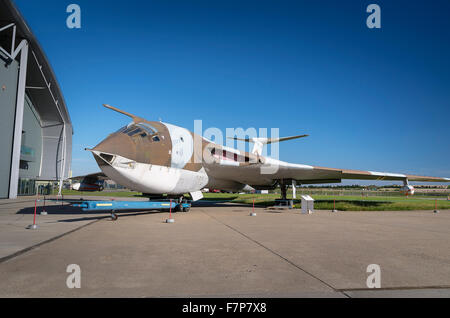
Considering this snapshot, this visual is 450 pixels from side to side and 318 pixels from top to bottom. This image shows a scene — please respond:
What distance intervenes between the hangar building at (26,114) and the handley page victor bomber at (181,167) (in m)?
16.6

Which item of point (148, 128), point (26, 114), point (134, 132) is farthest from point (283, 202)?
point (26, 114)

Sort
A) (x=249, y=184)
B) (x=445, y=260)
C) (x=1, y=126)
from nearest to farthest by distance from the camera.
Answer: (x=445, y=260) < (x=249, y=184) < (x=1, y=126)

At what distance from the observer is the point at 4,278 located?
12.6 ft

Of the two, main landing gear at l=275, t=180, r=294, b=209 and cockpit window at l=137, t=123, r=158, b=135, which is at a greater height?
cockpit window at l=137, t=123, r=158, b=135

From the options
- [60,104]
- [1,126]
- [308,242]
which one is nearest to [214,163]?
[308,242]

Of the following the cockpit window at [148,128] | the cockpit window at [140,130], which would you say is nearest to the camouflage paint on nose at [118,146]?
the cockpit window at [140,130]

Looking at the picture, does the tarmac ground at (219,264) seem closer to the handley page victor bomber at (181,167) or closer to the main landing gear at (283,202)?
the handley page victor bomber at (181,167)

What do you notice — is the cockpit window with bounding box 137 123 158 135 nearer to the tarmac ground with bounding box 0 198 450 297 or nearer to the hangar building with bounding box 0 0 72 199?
the tarmac ground with bounding box 0 198 450 297

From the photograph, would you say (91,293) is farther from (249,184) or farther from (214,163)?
(249,184)

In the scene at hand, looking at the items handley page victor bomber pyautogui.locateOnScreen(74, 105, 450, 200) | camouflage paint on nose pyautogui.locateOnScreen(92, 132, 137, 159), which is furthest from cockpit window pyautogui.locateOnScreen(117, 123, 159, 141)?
camouflage paint on nose pyautogui.locateOnScreen(92, 132, 137, 159)

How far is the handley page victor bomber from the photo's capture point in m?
10.1

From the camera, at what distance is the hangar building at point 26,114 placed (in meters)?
27.4

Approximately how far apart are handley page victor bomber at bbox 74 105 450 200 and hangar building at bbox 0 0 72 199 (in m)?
16.6

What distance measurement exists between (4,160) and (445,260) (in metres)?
33.7
